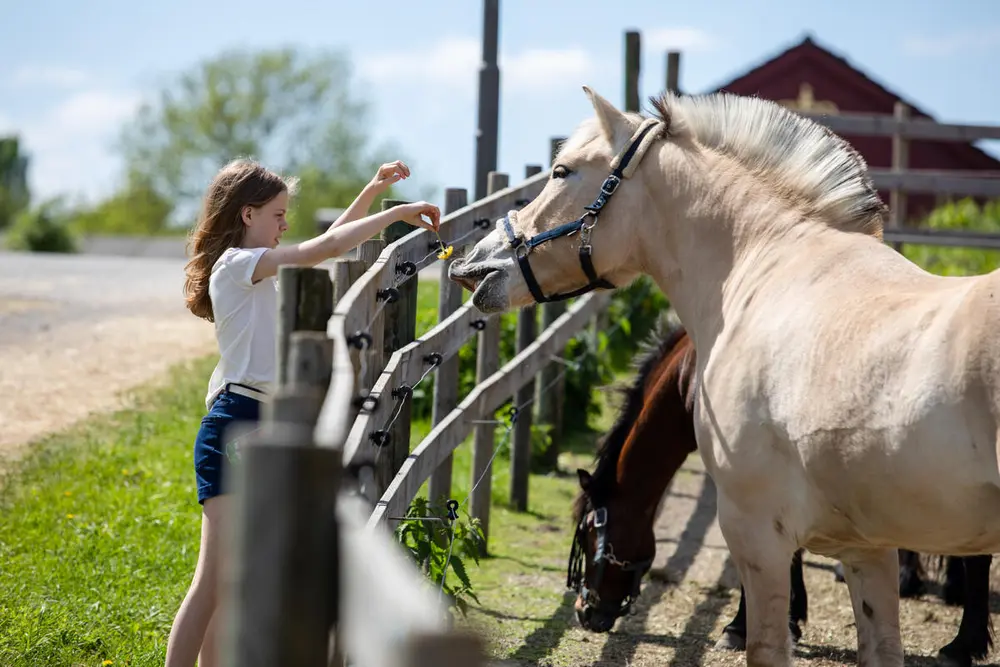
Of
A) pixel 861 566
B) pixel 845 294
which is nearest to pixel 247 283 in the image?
pixel 845 294

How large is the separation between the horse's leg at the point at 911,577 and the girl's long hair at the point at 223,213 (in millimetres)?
3668

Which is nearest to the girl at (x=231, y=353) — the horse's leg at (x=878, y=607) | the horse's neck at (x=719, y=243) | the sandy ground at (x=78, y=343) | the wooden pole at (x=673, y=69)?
the horse's neck at (x=719, y=243)

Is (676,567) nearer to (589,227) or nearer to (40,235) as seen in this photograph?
(589,227)

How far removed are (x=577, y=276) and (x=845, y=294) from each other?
1.02 meters

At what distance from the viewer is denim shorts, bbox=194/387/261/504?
3.03 meters

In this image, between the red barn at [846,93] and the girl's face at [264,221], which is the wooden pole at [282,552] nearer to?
the girl's face at [264,221]

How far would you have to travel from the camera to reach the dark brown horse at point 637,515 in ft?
14.7

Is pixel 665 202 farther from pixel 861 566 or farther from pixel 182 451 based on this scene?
pixel 182 451

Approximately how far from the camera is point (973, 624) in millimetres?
4336

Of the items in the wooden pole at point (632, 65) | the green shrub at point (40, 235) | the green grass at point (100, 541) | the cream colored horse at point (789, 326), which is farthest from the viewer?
the green shrub at point (40, 235)

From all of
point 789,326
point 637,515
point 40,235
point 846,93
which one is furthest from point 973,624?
point 40,235

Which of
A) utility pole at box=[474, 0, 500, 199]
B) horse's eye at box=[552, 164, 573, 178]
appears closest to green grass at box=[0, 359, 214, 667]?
horse's eye at box=[552, 164, 573, 178]

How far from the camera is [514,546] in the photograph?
596 cm

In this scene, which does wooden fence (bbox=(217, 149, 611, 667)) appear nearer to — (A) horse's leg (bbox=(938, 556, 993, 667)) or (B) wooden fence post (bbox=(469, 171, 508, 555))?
(B) wooden fence post (bbox=(469, 171, 508, 555))
